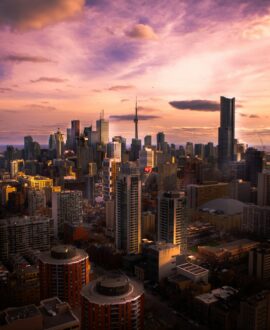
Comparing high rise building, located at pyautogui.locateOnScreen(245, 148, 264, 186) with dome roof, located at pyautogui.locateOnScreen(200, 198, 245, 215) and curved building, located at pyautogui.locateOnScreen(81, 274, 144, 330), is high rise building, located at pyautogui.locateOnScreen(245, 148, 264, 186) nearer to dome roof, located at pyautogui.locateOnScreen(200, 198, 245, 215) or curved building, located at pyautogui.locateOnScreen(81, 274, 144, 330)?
dome roof, located at pyautogui.locateOnScreen(200, 198, 245, 215)

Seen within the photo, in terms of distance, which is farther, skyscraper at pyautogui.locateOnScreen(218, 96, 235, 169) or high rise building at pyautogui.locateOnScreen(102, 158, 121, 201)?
skyscraper at pyautogui.locateOnScreen(218, 96, 235, 169)

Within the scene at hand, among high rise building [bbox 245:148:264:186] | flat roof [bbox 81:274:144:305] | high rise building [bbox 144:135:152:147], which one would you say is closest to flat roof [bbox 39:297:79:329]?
flat roof [bbox 81:274:144:305]

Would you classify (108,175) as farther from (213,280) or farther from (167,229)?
(213,280)

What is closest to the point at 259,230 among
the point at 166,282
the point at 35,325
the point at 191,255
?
the point at 191,255

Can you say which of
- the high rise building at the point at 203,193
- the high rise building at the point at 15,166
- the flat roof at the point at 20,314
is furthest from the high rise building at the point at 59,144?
the flat roof at the point at 20,314

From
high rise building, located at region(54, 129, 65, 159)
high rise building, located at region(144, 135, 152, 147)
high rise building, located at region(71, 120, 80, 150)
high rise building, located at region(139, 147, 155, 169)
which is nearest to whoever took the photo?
high rise building, located at region(139, 147, 155, 169)

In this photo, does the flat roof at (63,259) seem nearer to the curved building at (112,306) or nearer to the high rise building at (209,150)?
the curved building at (112,306)
